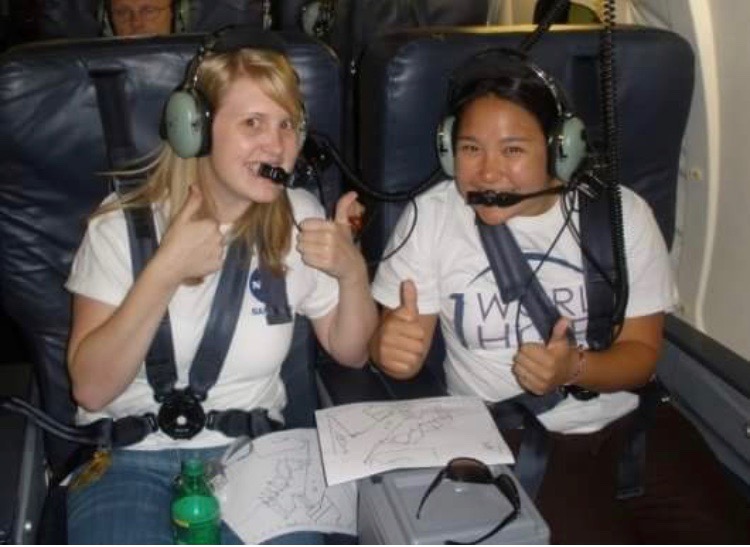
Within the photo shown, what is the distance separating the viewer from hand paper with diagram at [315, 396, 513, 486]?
151 cm

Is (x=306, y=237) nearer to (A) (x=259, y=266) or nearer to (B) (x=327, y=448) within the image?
(A) (x=259, y=266)

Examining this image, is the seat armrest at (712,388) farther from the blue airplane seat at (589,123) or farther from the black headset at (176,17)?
the black headset at (176,17)

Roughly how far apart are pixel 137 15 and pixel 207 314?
63.9 inches

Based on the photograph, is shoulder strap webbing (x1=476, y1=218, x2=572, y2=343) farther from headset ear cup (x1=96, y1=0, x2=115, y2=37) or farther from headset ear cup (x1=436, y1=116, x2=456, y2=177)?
headset ear cup (x1=96, y1=0, x2=115, y2=37)

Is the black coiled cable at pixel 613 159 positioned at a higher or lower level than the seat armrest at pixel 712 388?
higher

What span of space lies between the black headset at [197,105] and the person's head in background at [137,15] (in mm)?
1399

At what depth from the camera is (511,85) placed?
5.63ft

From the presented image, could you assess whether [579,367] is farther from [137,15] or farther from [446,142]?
[137,15]

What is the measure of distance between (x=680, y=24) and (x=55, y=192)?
60.0 inches

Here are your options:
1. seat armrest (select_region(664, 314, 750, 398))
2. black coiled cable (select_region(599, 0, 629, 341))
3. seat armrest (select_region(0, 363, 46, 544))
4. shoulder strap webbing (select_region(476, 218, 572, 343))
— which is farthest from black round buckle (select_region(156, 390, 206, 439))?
seat armrest (select_region(664, 314, 750, 398))

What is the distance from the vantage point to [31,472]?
5.55 ft

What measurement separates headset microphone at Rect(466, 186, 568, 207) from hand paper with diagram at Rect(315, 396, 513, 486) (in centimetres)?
39

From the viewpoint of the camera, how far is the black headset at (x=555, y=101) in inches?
67.8

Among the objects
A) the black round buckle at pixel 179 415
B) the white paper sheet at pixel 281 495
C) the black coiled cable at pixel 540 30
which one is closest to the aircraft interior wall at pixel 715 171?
the black coiled cable at pixel 540 30
